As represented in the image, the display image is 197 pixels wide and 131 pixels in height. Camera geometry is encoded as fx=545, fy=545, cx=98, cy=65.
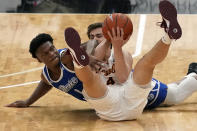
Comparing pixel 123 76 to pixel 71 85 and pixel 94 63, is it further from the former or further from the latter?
pixel 71 85

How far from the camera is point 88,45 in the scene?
15.4 ft

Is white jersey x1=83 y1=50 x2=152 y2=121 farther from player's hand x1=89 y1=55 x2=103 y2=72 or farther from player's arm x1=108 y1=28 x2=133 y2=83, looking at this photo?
player's hand x1=89 y1=55 x2=103 y2=72

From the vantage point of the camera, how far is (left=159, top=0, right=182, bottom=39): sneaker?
13.6 feet

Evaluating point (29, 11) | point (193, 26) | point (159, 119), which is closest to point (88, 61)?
point (159, 119)

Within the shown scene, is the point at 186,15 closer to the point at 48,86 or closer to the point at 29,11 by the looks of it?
the point at 29,11

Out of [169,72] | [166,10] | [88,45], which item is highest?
[166,10]

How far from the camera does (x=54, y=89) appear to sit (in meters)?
5.81

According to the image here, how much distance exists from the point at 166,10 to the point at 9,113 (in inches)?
71.3

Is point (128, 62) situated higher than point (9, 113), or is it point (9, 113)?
point (128, 62)

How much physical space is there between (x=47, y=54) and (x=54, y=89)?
3.78 feet

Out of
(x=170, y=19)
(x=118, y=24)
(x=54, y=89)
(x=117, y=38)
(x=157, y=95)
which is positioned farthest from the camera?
(x=54, y=89)

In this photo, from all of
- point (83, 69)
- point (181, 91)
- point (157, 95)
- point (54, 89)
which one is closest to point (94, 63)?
point (83, 69)

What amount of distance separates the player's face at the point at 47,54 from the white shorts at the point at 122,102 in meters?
0.43

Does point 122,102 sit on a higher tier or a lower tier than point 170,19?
lower
